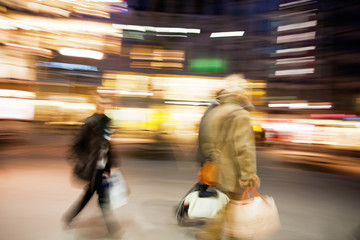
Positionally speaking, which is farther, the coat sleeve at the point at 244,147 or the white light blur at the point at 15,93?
the white light blur at the point at 15,93

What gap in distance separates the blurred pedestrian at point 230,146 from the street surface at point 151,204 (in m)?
0.76

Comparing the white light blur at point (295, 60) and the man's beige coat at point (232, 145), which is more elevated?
the white light blur at point (295, 60)

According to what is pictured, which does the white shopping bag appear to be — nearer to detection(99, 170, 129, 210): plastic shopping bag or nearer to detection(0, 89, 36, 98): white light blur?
detection(99, 170, 129, 210): plastic shopping bag

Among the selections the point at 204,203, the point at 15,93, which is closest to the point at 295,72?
the point at 15,93

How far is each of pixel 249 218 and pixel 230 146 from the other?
0.65 metres

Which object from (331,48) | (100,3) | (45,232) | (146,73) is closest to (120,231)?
(45,232)

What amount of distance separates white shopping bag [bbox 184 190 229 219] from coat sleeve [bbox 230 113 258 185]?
0.33m

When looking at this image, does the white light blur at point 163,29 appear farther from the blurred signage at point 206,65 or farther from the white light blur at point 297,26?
the white light blur at point 297,26

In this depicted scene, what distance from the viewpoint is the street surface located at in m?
3.69

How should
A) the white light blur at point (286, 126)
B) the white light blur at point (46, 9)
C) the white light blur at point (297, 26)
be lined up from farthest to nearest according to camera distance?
the white light blur at point (297, 26), the white light blur at point (286, 126), the white light blur at point (46, 9)

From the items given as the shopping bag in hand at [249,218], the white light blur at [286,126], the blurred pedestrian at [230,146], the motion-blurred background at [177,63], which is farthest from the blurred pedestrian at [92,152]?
the white light blur at [286,126]

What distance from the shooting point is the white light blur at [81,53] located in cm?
2658

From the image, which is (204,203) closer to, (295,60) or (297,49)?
(295,60)

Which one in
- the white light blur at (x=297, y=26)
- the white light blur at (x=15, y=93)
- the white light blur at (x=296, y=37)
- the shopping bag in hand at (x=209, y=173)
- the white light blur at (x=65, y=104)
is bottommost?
the white light blur at (x=65, y=104)
